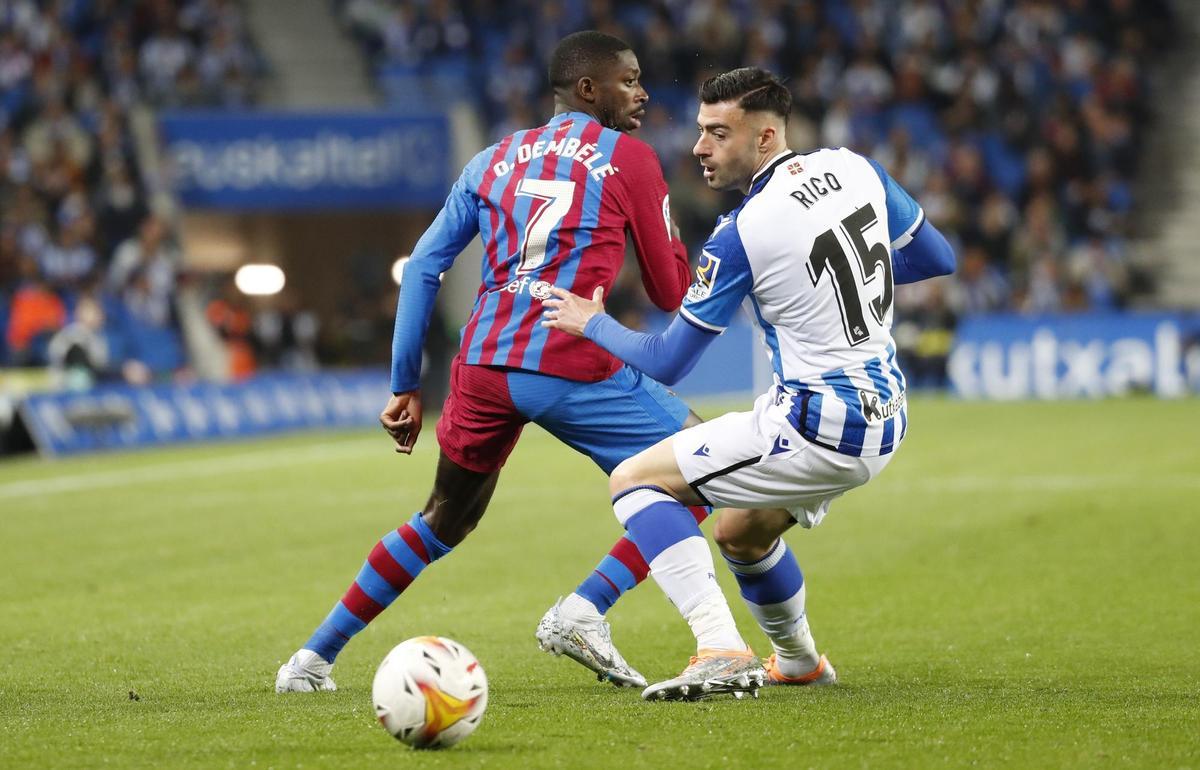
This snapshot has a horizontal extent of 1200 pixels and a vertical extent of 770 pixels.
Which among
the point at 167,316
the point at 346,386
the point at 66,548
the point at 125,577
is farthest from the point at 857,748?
the point at 167,316

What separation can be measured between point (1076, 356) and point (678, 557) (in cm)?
1805

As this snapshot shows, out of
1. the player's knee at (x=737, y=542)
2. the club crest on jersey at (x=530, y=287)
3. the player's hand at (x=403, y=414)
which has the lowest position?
the player's knee at (x=737, y=542)

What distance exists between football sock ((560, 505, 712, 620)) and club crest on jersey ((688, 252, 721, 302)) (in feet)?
3.30

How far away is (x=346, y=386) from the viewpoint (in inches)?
828

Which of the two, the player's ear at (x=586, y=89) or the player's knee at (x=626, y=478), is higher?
the player's ear at (x=586, y=89)

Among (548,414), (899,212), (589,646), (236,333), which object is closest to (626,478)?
(548,414)

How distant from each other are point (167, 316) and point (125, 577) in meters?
14.1

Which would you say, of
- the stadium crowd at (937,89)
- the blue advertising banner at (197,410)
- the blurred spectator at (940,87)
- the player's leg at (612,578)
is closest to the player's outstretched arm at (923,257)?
the player's leg at (612,578)

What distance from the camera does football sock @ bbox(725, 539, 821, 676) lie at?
18.6 ft

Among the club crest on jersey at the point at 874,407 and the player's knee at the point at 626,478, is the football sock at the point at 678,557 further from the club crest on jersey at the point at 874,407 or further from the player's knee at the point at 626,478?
the club crest on jersey at the point at 874,407

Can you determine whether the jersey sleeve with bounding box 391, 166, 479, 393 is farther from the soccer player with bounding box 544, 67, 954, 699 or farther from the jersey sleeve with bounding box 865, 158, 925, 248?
the jersey sleeve with bounding box 865, 158, 925, 248

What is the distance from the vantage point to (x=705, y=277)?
5.09 meters

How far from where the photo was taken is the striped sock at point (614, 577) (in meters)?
5.93

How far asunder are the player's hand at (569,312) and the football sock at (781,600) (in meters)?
0.99
